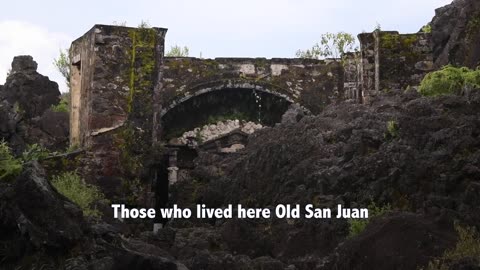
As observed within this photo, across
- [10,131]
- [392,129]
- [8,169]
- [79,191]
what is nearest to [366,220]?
[392,129]

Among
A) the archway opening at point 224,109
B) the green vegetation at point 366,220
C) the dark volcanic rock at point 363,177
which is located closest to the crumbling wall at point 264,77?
the archway opening at point 224,109

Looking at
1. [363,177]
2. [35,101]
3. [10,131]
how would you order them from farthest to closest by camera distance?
1. [35,101]
2. [10,131]
3. [363,177]

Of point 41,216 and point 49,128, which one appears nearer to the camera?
point 41,216

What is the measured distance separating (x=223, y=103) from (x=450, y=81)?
9.82 meters

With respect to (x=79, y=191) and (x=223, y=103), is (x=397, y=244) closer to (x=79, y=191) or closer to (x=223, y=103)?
(x=79, y=191)

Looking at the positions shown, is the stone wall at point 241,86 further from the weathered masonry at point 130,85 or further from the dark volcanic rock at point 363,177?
the dark volcanic rock at point 363,177

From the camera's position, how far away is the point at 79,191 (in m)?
15.9

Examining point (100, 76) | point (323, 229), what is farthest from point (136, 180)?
point (323, 229)

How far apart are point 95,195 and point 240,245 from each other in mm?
4977

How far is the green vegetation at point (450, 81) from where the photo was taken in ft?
47.0

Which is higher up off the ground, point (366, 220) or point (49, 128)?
point (49, 128)

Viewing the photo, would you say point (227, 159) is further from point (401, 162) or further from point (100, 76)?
point (401, 162)

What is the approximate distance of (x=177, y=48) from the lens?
3794cm

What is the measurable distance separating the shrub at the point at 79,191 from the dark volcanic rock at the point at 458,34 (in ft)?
26.0
